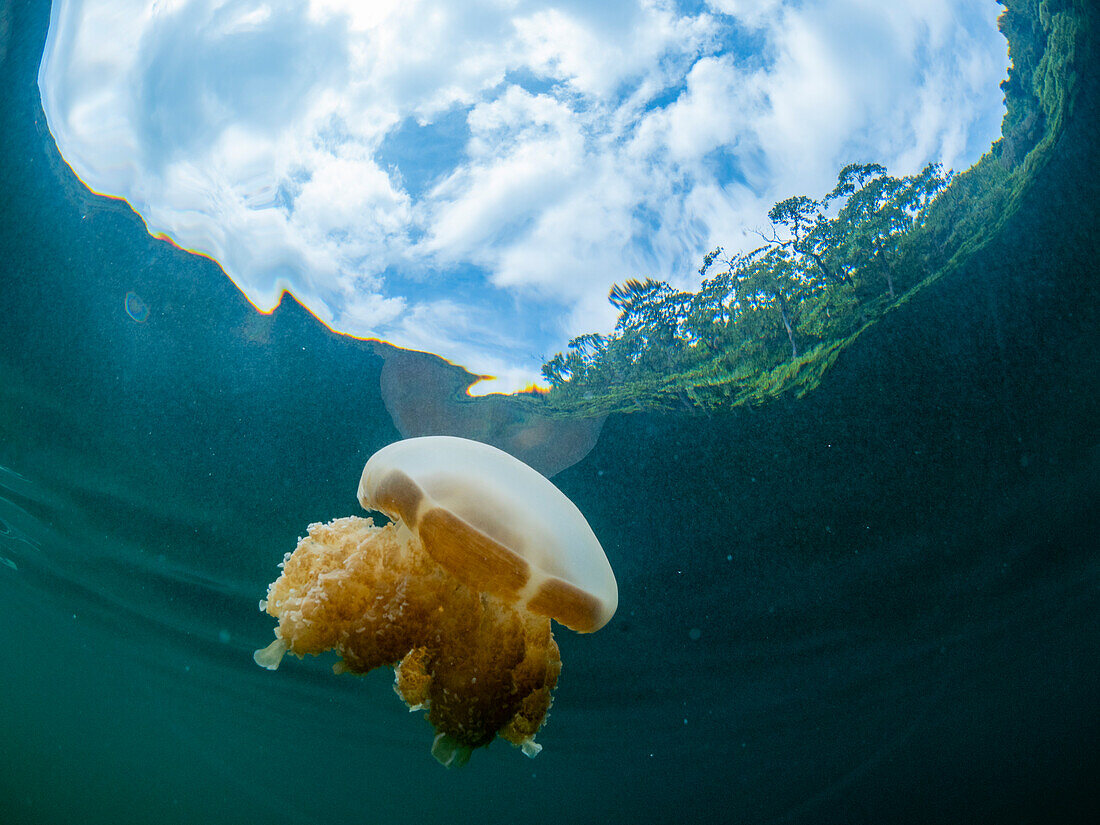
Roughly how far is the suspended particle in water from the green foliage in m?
3.78

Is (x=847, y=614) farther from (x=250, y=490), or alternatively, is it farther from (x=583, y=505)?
(x=250, y=490)

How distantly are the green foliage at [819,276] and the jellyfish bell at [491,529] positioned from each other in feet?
9.14

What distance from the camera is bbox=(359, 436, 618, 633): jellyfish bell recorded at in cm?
170

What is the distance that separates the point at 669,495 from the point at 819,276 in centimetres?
269

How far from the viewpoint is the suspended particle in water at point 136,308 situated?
529 centimetres

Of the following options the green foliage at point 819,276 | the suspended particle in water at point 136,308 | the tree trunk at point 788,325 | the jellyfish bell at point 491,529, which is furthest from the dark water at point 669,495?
the jellyfish bell at point 491,529

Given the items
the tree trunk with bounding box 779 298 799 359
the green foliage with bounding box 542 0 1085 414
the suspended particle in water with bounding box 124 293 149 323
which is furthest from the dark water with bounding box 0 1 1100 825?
the tree trunk with bounding box 779 298 799 359

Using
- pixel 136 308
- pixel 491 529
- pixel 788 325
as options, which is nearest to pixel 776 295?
pixel 788 325

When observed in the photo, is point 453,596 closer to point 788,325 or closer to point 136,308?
point 788,325

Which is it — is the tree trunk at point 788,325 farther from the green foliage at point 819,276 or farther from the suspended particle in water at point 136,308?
the suspended particle in water at point 136,308

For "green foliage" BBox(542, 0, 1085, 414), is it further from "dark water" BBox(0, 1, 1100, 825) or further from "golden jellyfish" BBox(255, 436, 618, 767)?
"golden jellyfish" BBox(255, 436, 618, 767)

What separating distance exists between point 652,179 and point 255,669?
51.8 ft

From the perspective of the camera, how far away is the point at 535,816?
3581 cm

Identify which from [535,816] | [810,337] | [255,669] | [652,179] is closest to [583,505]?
[810,337]
